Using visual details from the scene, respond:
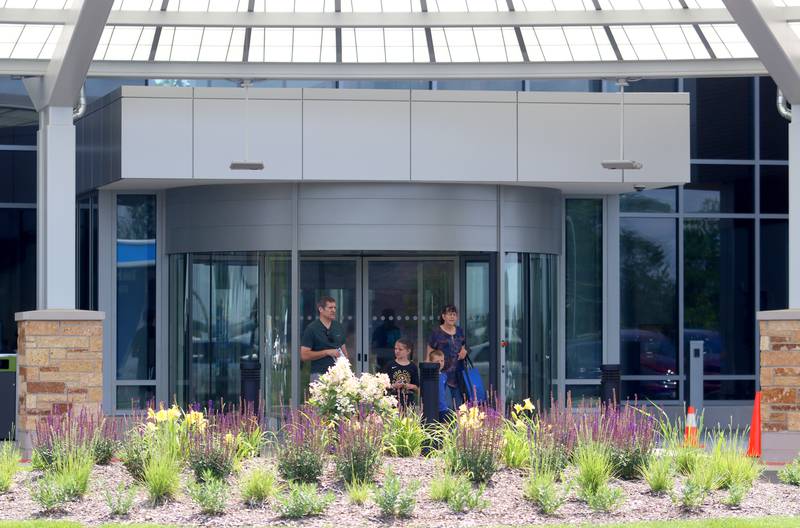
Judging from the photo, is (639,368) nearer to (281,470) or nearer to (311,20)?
(311,20)

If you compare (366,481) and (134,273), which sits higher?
(134,273)

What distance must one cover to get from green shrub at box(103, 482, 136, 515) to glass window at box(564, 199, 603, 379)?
11589 mm

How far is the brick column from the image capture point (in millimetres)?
16344

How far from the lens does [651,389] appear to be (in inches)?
968

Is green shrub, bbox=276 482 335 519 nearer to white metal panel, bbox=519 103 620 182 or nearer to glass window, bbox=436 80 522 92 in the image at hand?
white metal panel, bbox=519 103 620 182

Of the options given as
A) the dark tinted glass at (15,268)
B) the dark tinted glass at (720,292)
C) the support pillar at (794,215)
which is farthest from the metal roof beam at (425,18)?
the dark tinted glass at (720,292)

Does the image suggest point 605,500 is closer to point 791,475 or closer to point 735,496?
point 735,496

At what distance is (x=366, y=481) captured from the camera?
39.7ft

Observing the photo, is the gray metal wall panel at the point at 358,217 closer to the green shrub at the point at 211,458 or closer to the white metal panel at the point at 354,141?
the white metal panel at the point at 354,141

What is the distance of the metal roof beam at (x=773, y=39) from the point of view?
49.5ft

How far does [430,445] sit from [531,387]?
7098 millimetres

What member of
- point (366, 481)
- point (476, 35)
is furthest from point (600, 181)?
point (366, 481)

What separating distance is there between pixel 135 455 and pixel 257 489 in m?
1.40

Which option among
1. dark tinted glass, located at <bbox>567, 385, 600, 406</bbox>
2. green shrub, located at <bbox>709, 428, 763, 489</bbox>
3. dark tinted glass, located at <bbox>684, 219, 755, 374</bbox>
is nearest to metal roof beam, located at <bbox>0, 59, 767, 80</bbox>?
dark tinted glass, located at <bbox>567, 385, 600, 406</bbox>
